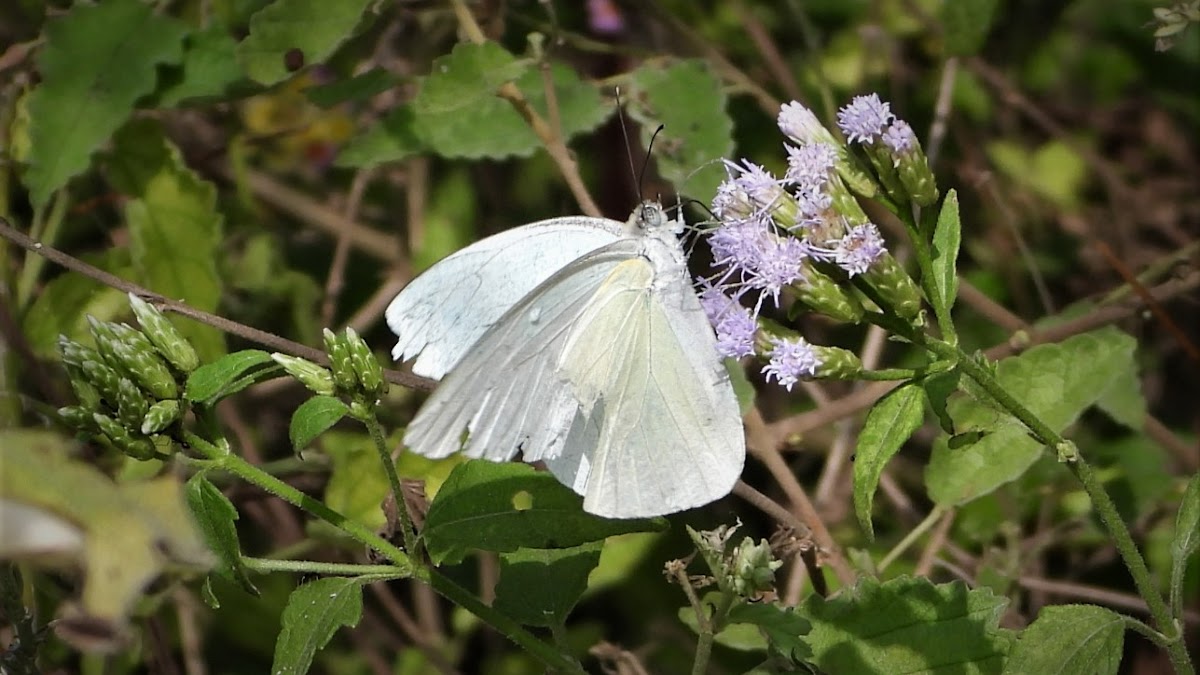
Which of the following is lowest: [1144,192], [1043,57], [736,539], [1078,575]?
[1078,575]

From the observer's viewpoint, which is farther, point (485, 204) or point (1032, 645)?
point (485, 204)

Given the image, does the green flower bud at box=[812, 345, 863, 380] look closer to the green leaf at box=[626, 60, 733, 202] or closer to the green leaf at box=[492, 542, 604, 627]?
the green leaf at box=[492, 542, 604, 627]

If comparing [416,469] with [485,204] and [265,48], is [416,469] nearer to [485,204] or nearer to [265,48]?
[265,48]

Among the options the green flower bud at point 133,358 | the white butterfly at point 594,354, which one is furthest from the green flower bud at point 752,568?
the green flower bud at point 133,358

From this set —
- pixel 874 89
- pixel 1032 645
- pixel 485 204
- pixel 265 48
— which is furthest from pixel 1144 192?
pixel 265 48

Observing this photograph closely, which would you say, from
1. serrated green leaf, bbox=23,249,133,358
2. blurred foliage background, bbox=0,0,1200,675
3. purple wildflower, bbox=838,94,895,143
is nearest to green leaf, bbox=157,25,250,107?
blurred foliage background, bbox=0,0,1200,675

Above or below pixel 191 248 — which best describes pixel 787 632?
below

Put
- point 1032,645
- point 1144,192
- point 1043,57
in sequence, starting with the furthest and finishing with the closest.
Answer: point 1043,57 → point 1144,192 → point 1032,645
